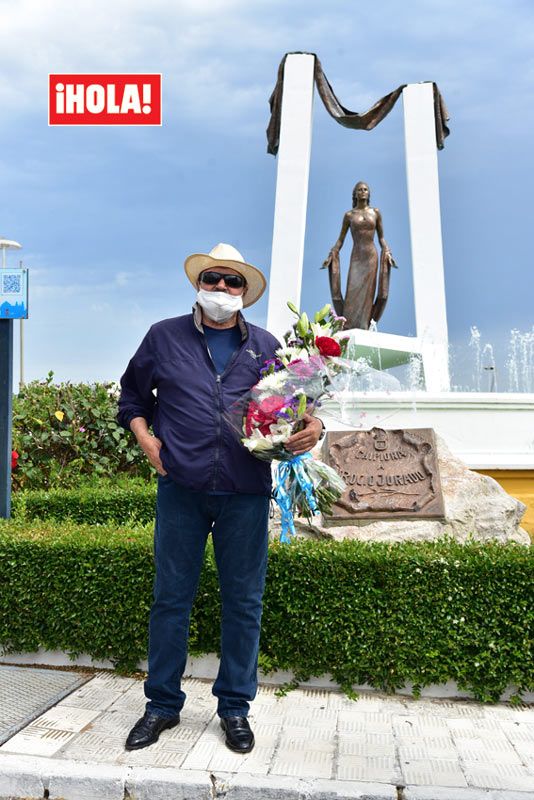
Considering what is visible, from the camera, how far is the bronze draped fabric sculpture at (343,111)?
44.4 ft

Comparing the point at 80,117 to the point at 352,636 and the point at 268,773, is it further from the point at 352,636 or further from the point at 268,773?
the point at 268,773

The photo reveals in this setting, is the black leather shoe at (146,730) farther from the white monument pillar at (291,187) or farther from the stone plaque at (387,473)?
the white monument pillar at (291,187)

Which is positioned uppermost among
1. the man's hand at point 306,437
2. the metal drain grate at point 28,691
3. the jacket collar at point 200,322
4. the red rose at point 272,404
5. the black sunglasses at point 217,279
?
the black sunglasses at point 217,279

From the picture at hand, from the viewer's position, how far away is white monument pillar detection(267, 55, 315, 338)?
1366cm

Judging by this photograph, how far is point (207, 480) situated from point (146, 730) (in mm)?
1093

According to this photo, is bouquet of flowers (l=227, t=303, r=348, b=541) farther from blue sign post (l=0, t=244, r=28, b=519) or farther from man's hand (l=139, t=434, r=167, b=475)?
blue sign post (l=0, t=244, r=28, b=519)

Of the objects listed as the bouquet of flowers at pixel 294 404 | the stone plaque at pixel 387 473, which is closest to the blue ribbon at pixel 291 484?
the bouquet of flowers at pixel 294 404

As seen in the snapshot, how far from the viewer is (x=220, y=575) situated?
3.32 metres

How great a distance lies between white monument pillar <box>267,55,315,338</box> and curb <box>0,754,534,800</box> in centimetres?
1078

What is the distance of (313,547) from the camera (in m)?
4.36

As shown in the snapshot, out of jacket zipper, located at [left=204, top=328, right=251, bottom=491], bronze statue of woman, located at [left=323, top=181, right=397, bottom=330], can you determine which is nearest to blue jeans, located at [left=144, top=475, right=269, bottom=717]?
jacket zipper, located at [left=204, top=328, right=251, bottom=491]

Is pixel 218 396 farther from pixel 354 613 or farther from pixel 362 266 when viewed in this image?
pixel 362 266

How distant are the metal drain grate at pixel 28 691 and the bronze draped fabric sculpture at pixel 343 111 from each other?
11423 millimetres

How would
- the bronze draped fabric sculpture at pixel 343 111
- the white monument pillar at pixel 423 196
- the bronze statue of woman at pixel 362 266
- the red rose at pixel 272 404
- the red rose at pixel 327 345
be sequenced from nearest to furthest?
the red rose at pixel 272 404 → the red rose at pixel 327 345 → the bronze statue of woman at pixel 362 266 → the bronze draped fabric sculpture at pixel 343 111 → the white monument pillar at pixel 423 196
